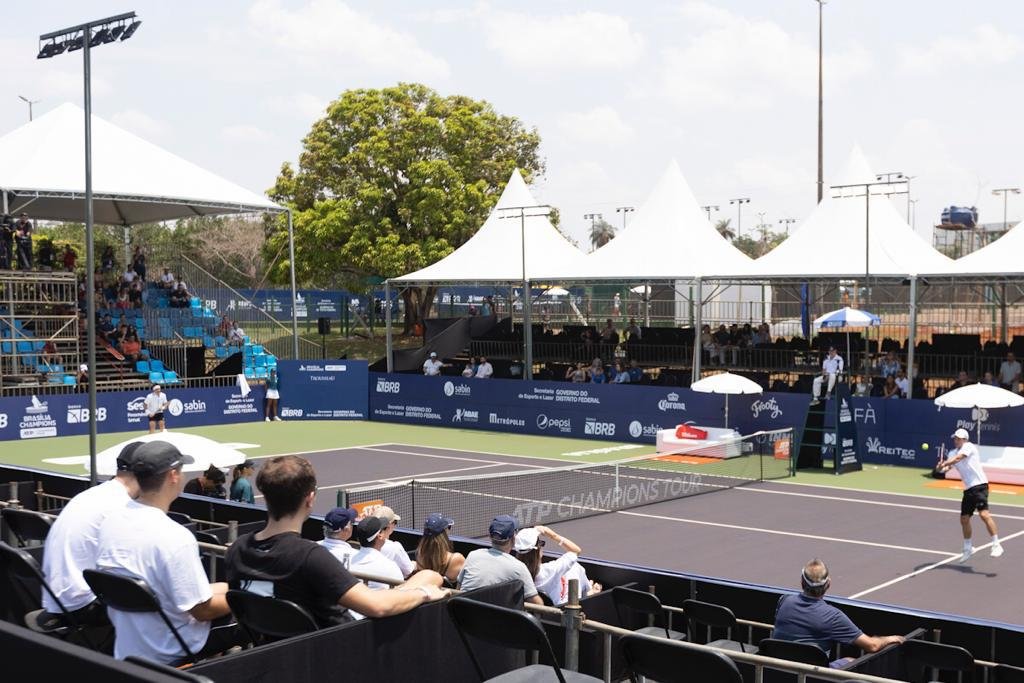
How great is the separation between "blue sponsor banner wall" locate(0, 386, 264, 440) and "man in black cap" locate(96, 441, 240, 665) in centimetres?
2925

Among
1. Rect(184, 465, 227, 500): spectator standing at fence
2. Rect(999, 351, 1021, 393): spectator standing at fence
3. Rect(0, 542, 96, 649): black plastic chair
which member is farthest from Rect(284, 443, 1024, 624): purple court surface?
Rect(0, 542, 96, 649): black plastic chair

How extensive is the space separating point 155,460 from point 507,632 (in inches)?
71.0

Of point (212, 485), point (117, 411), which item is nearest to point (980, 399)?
point (212, 485)

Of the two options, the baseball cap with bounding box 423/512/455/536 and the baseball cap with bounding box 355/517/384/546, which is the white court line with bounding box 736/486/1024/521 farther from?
the baseball cap with bounding box 355/517/384/546

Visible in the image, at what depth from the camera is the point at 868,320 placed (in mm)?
31531

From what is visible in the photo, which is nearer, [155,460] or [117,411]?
[155,460]

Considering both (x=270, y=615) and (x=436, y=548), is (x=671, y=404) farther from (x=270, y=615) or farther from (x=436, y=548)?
(x=270, y=615)

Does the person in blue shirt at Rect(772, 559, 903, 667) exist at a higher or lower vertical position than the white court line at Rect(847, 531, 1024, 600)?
higher

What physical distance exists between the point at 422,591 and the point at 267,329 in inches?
2420

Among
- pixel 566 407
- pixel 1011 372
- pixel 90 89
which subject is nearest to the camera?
pixel 90 89

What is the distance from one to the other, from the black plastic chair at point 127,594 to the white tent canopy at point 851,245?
27.2 meters

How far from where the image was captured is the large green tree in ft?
180

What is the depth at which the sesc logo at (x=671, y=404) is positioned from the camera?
30672mm

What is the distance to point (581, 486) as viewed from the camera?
22.8 metres
